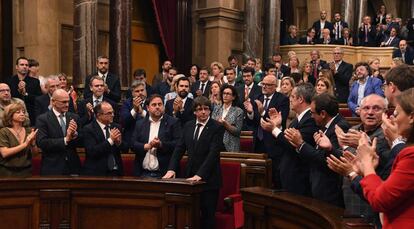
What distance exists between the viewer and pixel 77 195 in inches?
173

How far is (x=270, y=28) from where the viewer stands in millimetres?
11500

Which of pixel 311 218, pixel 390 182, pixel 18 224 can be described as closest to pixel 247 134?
pixel 18 224

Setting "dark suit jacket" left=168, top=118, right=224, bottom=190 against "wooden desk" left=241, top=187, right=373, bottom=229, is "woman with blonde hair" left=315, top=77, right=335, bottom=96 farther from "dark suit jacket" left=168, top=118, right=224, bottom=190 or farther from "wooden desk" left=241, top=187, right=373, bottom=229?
"wooden desk" left=241, top=187, right=373, bottom=229

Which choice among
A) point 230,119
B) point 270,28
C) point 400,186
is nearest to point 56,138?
point 230,119

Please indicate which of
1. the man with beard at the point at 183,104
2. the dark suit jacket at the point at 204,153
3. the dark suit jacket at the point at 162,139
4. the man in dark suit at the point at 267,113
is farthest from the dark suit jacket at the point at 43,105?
the man in dark suit at the point at 267,113

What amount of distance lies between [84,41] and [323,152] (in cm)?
561

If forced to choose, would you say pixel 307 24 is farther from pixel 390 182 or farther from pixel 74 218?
pixel 390 182

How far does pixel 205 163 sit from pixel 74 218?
1134mm

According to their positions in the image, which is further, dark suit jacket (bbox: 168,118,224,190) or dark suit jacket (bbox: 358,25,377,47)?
dark suit jacket (bbox: 358,25,377,47)

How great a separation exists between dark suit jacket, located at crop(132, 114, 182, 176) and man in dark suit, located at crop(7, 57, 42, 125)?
2.01m

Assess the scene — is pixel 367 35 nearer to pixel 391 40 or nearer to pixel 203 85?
pixel 391 40

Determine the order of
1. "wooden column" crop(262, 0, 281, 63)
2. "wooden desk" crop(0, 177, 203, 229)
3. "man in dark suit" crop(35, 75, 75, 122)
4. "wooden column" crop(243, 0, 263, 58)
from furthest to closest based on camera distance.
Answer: "wooden column" crop(262, 0, 281, 63) → "wooden column" crop(243, 0, 263, 58) → "man in dark suit" crop(35, 75, 75, 122) → "wooden desk" crop(0, 177, 203, 229)

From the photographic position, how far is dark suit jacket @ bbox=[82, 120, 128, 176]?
4.59m

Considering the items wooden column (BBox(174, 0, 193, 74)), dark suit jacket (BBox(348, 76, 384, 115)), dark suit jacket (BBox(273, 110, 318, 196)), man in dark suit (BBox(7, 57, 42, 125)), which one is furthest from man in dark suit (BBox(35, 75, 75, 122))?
wooden column (BBox(174, 0, 193, 74))
